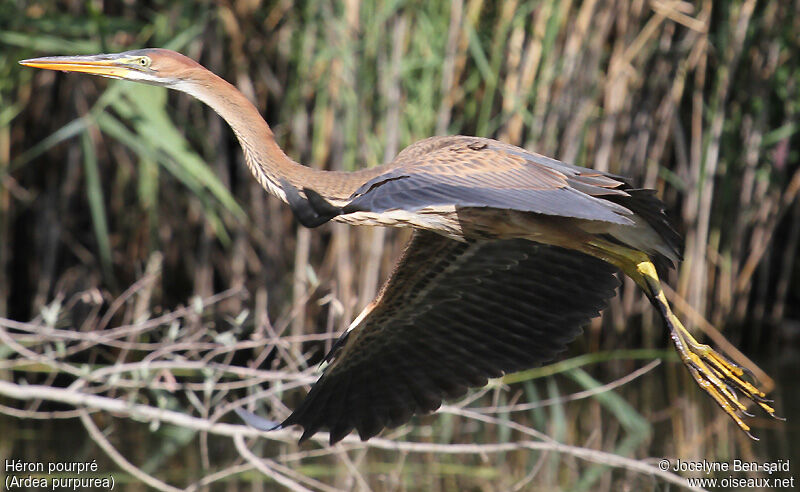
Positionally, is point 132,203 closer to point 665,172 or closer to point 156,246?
point 156,246

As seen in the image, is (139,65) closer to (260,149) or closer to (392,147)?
(260,149)

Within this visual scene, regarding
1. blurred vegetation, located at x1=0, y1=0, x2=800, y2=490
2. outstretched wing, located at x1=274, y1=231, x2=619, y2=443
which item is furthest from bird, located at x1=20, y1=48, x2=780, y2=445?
blurred vegetation, located at x1=0, y1=0, x2=800, y2=490

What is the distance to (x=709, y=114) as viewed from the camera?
5430 mm

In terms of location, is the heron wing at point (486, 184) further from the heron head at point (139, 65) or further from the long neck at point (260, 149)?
the heron head at point (139, 65)

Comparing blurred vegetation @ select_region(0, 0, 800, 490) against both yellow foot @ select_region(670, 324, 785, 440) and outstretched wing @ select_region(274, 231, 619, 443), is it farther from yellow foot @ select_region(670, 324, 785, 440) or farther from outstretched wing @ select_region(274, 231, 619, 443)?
yellow foot @ select_region(670, 324, 785, 440)

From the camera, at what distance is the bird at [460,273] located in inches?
120

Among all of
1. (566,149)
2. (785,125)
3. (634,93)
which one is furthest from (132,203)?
(785,125)

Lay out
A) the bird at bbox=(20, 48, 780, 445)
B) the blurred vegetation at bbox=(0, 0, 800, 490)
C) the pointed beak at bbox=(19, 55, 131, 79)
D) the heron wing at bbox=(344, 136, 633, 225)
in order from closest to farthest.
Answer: the heron wing at bbox=(344, 136, 633, 225), the bird at bbox=(20, 48, 780, 445), the pointed beak at bbox=(19, 55, 131, 79), the blurred vegetation at bbox=(0, 0, 800, 490)

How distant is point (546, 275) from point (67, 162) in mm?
2773

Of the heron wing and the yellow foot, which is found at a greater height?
the heron wing

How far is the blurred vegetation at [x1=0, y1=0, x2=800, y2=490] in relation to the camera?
4.62 meters

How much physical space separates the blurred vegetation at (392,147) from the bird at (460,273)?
3.07 feet

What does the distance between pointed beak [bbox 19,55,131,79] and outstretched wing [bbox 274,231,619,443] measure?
982 millimetres

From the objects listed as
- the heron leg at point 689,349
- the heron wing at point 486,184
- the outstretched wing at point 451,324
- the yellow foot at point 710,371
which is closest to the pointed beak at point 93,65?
the heron wing at point 486,184
